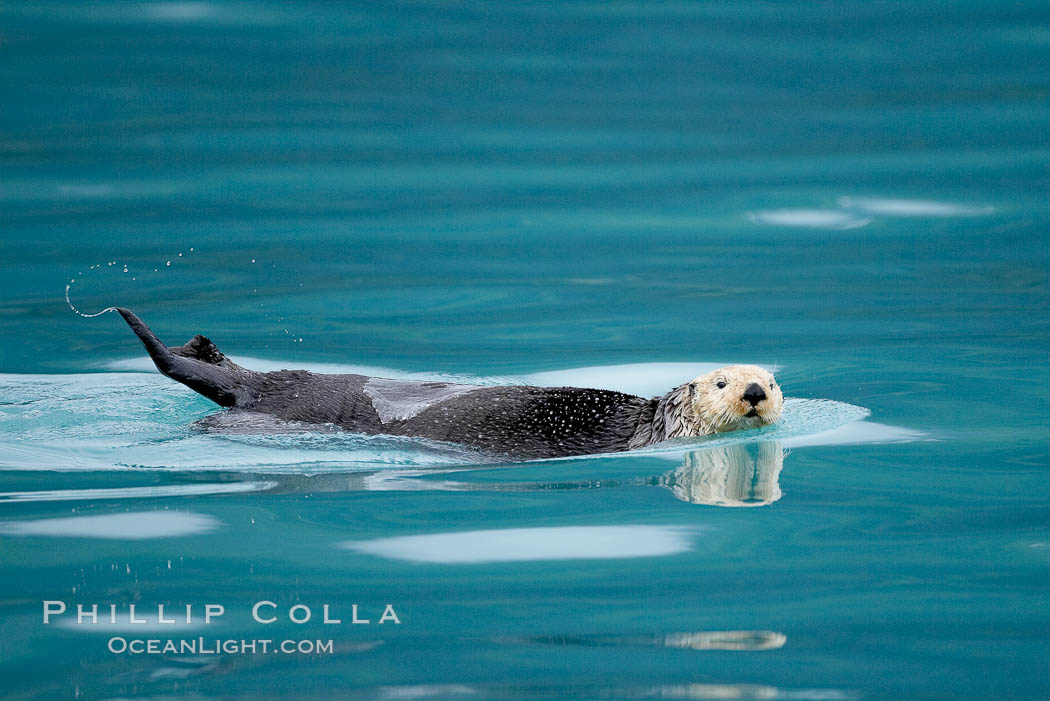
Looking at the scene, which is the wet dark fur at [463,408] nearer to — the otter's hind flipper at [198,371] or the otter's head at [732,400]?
the otter's hind flipper at [198,371]

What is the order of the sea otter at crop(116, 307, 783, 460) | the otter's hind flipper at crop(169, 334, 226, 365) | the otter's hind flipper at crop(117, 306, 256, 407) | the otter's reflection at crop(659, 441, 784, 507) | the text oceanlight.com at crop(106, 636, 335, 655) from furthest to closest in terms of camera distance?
the otter's hind flipper at crop(169, 334, 226, 365) → the otter's hind flipper at crop(117, 306, 256, 407) → the sea otter at crop(116, 307, 783, 460) → the otter's reflection at crop(659, 441, 784, 507) → the text oceanlight.com at crop(106, 636, 335, 655)

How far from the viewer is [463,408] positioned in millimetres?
6281

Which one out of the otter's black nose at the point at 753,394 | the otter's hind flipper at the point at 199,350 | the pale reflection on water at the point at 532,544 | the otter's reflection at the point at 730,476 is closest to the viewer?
the pale reflection on water at the point at 532,544

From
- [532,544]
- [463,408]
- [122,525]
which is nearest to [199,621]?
[122,525]

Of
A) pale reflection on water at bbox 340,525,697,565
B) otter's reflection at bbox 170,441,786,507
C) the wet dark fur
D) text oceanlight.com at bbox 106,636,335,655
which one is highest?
the wet dark fur

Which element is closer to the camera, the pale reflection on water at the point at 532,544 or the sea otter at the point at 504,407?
the pale reflection on water at the point at 532,544

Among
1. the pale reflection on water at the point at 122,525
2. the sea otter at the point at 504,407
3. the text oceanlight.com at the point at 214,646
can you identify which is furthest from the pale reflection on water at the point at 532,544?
the sea otter at the point at 504,407

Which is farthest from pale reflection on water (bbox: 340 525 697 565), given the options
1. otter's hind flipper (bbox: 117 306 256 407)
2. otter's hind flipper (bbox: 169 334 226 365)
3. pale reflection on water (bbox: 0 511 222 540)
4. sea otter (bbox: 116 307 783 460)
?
otter's hind flipper (bbox: 169 334 226 365)

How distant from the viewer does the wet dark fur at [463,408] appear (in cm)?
616

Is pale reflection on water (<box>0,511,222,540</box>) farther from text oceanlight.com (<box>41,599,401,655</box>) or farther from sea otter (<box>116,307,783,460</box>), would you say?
sea otter (<box>116,307,783,460</box>)

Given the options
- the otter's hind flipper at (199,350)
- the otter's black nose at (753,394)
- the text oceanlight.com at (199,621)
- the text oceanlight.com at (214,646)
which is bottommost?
the text oceanlight.com at (214,646)

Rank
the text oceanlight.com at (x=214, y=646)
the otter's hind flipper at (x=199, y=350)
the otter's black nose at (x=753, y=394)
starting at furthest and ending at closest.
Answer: the otter's hind flipper at (x=199, y=350) → the otter's black nose at (x=753, y=394) → the text oceanlight.com at (x=214, y=646)

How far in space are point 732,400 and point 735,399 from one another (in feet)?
0.06

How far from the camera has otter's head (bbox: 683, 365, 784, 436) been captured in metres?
6.00
